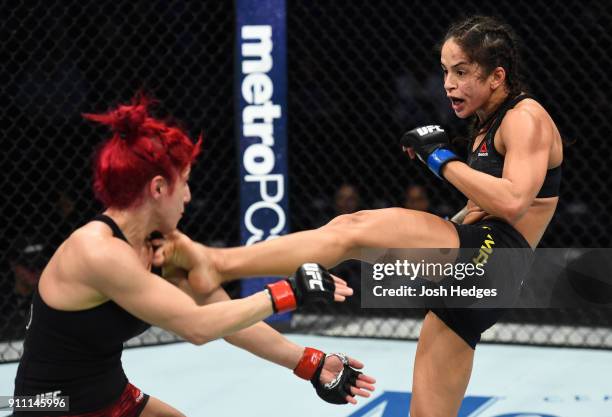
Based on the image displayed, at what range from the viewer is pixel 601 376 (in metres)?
3.48

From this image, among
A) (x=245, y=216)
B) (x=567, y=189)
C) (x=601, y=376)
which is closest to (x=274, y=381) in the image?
(x=245, y=216)

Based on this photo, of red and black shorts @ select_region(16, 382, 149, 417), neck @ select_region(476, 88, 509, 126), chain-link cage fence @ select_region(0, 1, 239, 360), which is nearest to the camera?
red and black shorts @ select_region(16, 382, 149, 417)

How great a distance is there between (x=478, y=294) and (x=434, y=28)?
98.2 inches

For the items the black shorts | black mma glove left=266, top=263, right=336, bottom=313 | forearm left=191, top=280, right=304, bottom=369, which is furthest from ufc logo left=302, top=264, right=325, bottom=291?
the black shorts

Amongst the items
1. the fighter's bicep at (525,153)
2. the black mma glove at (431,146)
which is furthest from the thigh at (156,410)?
the fighter's bicep at (525,153)

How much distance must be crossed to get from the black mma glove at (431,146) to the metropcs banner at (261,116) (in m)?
1.76

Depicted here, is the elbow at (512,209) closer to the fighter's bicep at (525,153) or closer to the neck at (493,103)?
the fighter's bicep at (525,153)

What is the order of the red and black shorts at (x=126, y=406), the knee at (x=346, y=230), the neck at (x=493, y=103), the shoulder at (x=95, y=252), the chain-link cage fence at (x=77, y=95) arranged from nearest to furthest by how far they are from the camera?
1. the shoulder at (x=95, y=252)
2. the red and black shorts at (x=126, y=406)
3. the knee at (x=346, y=230)
4. the neck at (x=493, y=103)
5. the chain-link cage fence at (x=77, y=95)

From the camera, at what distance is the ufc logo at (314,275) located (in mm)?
1776

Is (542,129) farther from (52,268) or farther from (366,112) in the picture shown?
(366,112)

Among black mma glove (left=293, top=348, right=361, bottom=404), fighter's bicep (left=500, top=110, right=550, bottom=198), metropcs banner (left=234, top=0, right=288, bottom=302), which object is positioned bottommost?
black mma glove (left=293, top=348, right=361, bottom=404)

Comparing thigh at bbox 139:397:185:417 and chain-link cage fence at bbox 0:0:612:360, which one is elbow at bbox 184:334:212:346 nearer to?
thigh at bbox 139:397:185:417

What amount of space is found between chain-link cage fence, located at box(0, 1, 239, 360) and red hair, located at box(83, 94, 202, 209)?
233cm

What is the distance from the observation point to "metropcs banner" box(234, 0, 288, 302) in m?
3.93
